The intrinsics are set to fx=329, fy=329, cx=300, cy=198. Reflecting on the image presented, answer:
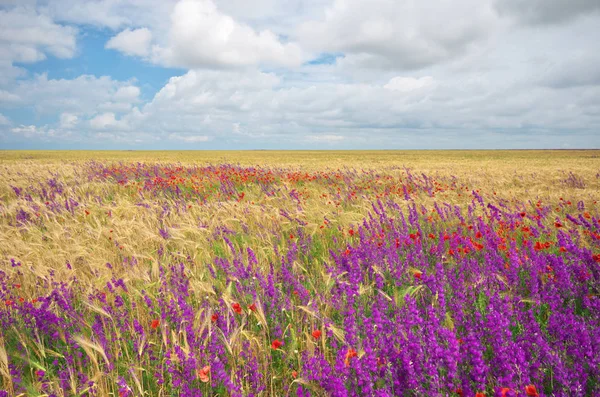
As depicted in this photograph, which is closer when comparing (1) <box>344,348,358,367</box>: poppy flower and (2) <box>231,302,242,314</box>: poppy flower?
(1) <box>344,348,358,367</box>: poppy flower

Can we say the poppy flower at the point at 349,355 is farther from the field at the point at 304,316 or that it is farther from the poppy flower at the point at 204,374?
the poppy flower at the point at 204,374

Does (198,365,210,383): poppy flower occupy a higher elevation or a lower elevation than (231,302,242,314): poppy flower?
lower

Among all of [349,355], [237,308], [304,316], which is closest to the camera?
[349,355]

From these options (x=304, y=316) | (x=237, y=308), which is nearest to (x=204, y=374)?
(x=237, y=308)

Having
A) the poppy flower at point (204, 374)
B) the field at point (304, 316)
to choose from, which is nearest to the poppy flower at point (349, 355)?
the field at point (304, 316)

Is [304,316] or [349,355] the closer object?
[349,355]

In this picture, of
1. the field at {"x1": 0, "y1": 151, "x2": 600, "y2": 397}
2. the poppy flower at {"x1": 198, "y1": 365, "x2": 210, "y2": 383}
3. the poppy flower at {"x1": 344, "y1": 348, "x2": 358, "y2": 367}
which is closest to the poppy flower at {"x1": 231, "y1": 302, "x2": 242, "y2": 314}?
the field at {"x1": 0, "y1": 151, "x2": 600, "y2": 397}

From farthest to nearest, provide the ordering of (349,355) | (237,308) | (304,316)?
1. (304,316)
2. (237,308)
3. (349,355)

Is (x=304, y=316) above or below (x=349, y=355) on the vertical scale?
below

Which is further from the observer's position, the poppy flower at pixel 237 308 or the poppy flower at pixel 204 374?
the poppy flower at pixel 237 308

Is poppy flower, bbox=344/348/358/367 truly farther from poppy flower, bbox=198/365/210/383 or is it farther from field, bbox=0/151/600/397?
poppy flower, bbox=198/365/210/383

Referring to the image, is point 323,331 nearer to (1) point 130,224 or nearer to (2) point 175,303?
(2) point 175,303

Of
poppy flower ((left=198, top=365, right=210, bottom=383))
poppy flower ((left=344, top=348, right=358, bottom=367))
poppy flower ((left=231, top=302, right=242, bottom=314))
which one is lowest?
poppy flower ((left=198, top=365, right=210, bottom=383))

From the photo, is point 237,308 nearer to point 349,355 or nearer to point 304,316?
point 304,316
